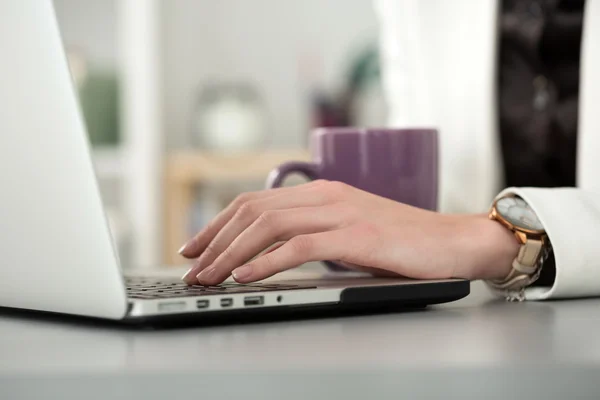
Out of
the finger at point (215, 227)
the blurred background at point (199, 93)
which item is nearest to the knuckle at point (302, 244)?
the finger at point (215, 227)

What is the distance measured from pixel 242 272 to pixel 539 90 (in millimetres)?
838

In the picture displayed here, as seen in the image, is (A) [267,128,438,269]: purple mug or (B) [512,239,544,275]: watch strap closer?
(B) [512,239,544,275]: watch strap

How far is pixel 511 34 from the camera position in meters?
1.26

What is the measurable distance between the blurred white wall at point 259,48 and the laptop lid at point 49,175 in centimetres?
267

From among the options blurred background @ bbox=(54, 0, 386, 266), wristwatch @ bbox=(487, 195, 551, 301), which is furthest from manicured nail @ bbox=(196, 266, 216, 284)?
blurred background @ bbox=(54, 0, 386, 266)

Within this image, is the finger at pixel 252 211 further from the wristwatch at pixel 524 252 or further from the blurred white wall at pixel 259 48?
the blurred white wall at pixel 259 48

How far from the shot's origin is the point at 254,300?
493 millimetres

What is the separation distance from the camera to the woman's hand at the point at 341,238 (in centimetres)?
58

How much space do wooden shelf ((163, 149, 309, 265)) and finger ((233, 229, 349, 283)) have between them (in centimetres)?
210

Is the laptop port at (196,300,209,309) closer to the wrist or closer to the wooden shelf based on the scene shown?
the wrist

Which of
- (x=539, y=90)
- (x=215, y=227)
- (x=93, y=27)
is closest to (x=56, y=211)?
(x=215, y=227)

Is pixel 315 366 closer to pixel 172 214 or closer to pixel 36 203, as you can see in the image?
pixel 36 203

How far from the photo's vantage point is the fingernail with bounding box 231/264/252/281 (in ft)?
1.80

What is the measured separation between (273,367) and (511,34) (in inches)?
40.4
